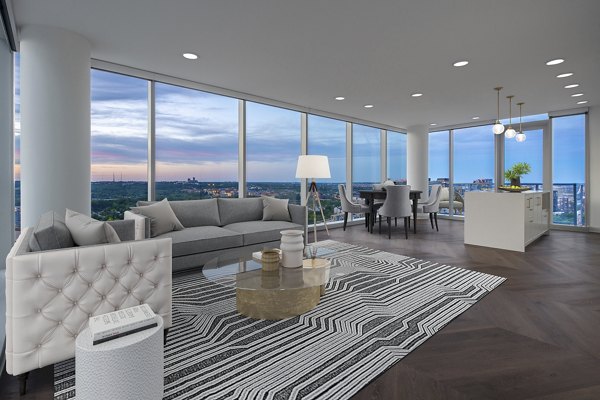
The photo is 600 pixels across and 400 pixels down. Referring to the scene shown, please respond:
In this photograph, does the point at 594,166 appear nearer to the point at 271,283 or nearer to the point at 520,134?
the point at 520,134

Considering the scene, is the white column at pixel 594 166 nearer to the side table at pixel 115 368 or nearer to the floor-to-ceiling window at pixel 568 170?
the floor-to-ceiling window at pixel 568 170

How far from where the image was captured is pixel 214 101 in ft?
17.1

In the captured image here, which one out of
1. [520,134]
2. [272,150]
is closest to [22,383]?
[272,150]

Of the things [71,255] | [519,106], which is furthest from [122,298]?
[519,106]

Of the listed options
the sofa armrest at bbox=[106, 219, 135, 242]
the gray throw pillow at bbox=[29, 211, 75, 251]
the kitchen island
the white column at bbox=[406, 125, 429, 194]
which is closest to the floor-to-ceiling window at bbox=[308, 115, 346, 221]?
the white column at bbox=[406, 125, 429, 194]

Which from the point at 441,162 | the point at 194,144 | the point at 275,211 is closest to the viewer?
the point at 275,211

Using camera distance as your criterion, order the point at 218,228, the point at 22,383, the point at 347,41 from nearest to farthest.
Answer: the point at 22,383 < the point at 347,41 < the point at 218,228

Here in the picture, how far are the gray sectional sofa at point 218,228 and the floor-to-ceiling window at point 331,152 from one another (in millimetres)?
2432

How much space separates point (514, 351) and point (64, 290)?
8.51 feet

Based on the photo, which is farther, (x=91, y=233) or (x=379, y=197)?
(x=379, y=197)

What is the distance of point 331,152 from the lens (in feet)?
23.7

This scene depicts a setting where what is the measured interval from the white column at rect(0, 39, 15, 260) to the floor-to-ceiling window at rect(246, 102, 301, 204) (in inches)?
121

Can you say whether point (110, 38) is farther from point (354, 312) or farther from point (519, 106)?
point (519, 106)

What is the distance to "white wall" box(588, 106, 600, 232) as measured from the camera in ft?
21.1
